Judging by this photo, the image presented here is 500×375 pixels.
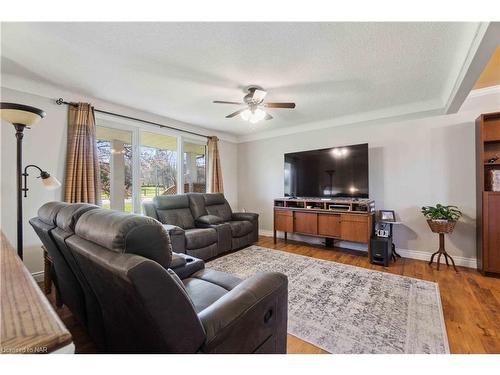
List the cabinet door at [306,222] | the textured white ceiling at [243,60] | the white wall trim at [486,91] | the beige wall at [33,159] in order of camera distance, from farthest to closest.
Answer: the cabinet door at [306,222] < the white wall trim at [486,91] < the beige wall at [33,159] < the textured white ceiling at [243,60]

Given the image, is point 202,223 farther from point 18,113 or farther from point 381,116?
point 381,116

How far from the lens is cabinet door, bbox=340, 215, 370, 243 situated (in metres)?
3.34

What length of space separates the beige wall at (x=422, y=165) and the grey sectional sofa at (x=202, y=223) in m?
2.14

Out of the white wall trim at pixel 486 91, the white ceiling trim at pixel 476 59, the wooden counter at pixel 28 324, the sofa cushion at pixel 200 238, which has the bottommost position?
the sofa cushion at pixel 200 238

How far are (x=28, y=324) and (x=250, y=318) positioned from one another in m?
0.83

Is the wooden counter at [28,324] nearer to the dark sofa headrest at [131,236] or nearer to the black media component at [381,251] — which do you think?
the dark sofa headrest at [131,236]

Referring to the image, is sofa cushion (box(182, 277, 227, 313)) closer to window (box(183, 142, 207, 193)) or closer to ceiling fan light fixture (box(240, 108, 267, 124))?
ceiling fan light fixture (box(240, 108, 267, 124))

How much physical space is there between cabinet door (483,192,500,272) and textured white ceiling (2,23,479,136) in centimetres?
141

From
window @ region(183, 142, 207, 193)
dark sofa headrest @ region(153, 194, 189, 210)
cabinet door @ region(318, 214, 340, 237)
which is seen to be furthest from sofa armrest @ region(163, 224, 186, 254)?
cabinet door @ region(318, 214, 340, 237)

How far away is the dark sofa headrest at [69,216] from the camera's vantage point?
126cm

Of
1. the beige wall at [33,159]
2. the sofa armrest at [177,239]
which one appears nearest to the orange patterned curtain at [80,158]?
the beige wall at [33,159]

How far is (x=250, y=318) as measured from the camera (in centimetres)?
106

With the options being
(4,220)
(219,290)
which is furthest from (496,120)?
(4,220)
